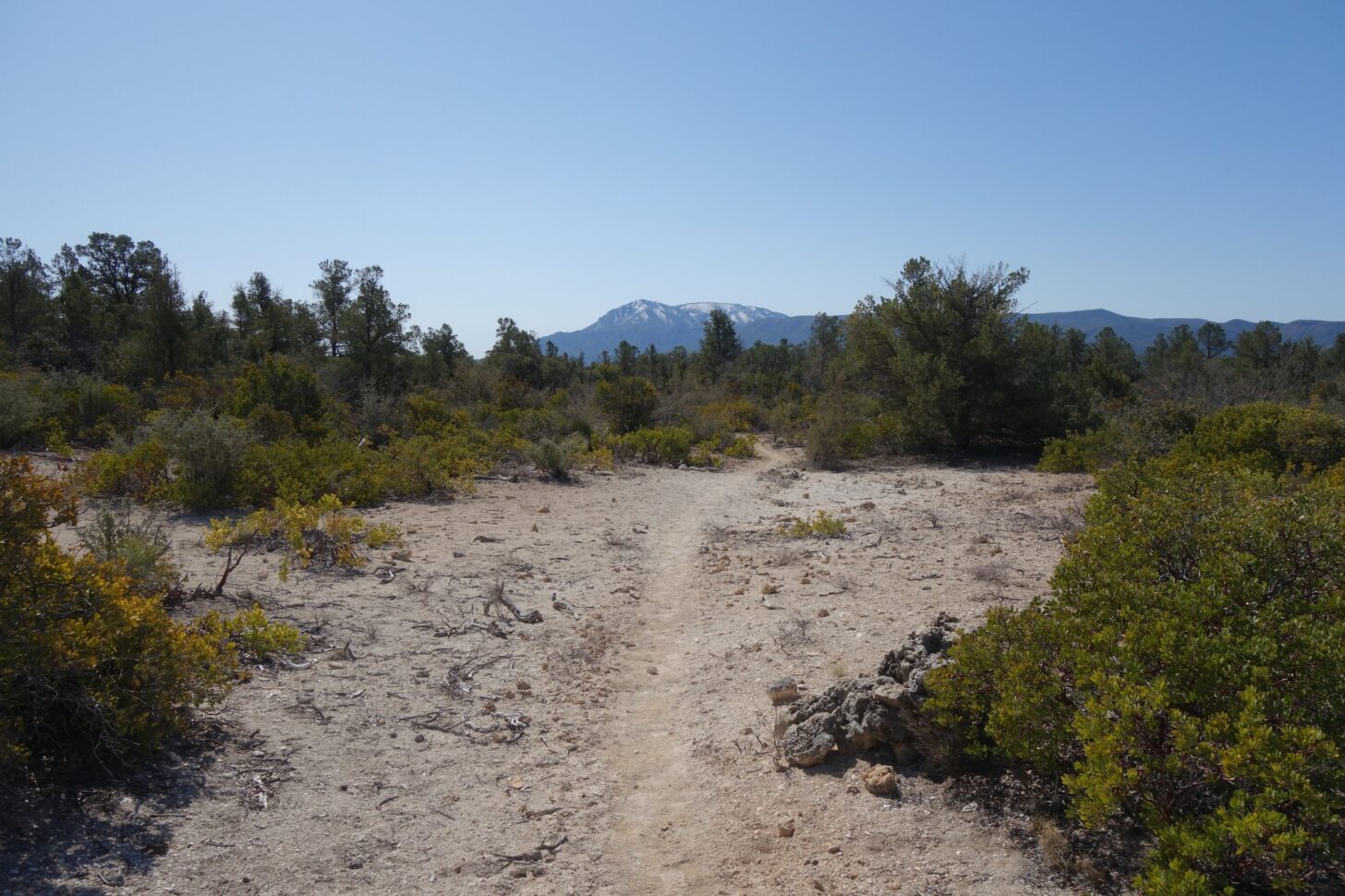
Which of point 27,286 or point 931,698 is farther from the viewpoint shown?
point 27,286

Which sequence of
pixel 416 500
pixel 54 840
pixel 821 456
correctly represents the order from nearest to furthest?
pixel 54 840 < pixel 416 500 < pixel 821 456

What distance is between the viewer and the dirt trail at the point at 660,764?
376 cm

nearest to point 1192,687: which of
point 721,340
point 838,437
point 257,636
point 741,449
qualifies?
point 257,636

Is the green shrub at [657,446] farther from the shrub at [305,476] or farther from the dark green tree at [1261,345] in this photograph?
the dark green tree at [1261,345]

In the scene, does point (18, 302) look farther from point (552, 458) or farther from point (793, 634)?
point (793, 634)

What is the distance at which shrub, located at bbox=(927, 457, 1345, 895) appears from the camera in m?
2.49

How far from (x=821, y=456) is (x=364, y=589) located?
13558 millimetres

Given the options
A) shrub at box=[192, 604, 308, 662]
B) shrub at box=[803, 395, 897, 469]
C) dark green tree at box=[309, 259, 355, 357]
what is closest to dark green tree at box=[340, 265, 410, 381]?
dark green tree at box=[309, 259, 355, 357]

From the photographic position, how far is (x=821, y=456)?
1914cm

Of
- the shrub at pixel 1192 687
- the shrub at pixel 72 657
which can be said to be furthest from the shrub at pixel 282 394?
the shrub at pixel 1192 687

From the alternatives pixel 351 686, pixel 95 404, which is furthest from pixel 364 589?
pixel 95 404

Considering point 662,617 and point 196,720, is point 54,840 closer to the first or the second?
point 196,720

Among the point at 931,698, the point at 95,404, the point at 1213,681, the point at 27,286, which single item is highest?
the point at 27,286

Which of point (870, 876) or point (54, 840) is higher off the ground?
point (54, 840)
